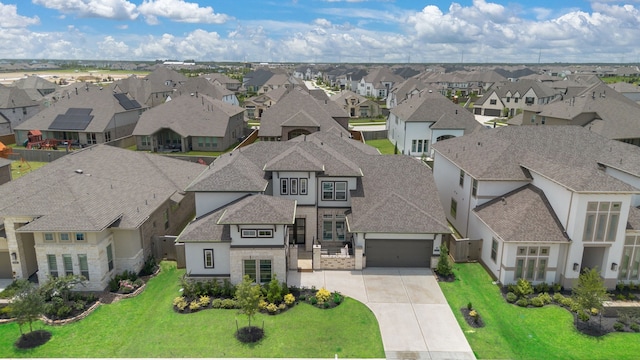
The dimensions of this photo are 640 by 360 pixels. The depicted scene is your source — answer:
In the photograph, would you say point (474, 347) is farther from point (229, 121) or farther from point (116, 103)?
point (116, 103)

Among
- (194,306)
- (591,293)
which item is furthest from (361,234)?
(591,293)

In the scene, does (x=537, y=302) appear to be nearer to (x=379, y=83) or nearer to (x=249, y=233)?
(x=249, y=233)

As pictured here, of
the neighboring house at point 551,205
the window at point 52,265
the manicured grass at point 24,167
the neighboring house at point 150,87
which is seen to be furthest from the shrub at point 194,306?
the neighboring house at point 150,87

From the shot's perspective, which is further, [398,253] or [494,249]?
[398,253]

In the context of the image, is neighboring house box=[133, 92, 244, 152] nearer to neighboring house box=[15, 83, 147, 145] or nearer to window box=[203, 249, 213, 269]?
neighboring house box=[15, 83, 147, 145]

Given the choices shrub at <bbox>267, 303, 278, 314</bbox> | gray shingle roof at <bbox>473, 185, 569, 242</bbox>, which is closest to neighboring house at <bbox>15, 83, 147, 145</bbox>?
shrub at <bbox>267, 303, 278, 314</bbox>

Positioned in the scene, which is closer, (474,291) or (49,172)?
(474,291)

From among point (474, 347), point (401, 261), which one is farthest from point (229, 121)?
point (474, 347)

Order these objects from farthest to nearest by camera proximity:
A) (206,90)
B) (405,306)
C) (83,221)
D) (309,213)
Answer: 1. (206,90)
2. (309,213)
3. (83,221)
4. (405,306)
